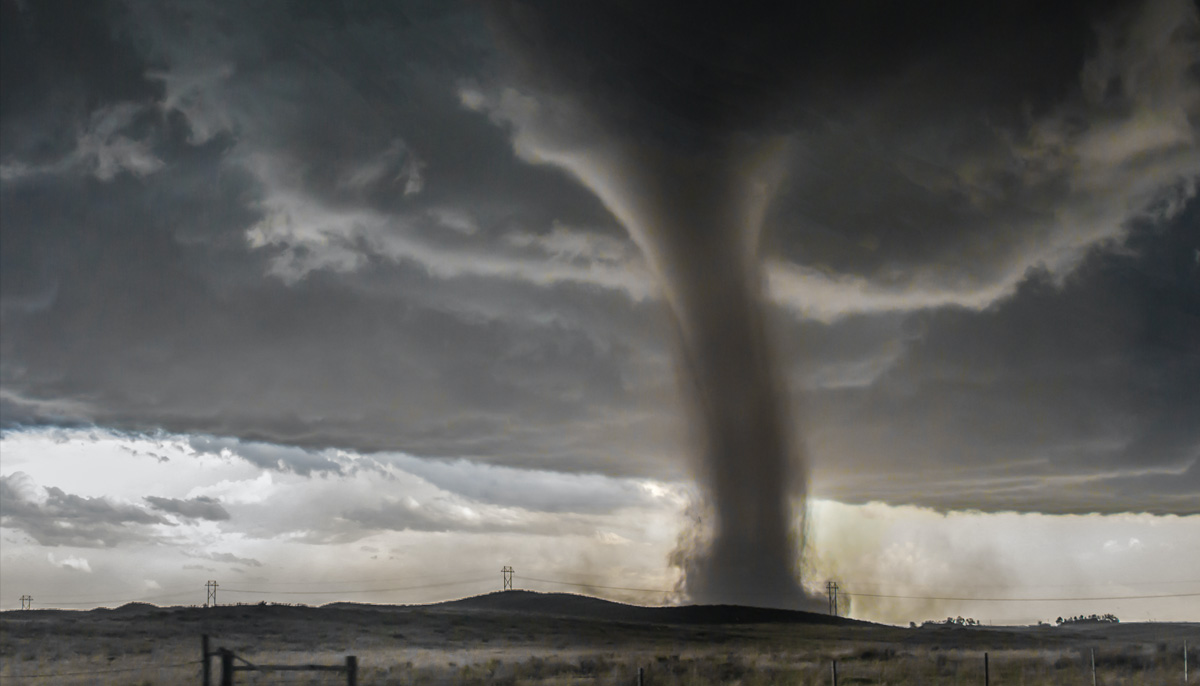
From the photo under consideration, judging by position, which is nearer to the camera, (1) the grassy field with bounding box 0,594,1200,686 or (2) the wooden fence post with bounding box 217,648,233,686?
(2) the wooden fence post with bounding box 217,648,233,686

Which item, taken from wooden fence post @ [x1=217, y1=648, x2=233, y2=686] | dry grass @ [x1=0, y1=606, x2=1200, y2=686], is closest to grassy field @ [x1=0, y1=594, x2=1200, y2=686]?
dry grass @ [x1=0, y1=606, x2=1200, y2=686]

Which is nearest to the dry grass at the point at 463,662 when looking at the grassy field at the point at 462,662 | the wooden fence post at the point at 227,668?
the grassy field at the point at 462,662

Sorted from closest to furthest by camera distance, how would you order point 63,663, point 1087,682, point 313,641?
point 1087,682
point 63,663
point 313,641

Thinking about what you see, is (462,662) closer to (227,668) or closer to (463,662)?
(463,662)

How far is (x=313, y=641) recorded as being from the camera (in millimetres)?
72000

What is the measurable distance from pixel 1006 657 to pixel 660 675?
26.9 metres

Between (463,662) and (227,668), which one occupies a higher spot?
(227,668)

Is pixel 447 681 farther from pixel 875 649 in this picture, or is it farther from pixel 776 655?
pixel 875 649

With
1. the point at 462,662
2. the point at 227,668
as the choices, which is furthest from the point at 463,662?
the point at 227,668

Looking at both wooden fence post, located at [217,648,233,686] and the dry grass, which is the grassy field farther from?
wooden fence post, located at [217,648,233,686]

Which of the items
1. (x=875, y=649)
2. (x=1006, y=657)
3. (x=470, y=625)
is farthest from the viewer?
(x=470, y=625)

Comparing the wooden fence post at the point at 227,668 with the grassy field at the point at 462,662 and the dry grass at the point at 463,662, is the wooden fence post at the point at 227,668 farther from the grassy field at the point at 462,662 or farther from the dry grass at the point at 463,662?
the grassy field at the point at 462,662

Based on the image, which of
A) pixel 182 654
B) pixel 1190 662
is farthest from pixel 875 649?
pixel 182 654

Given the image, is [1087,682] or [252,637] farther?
[252,637]
